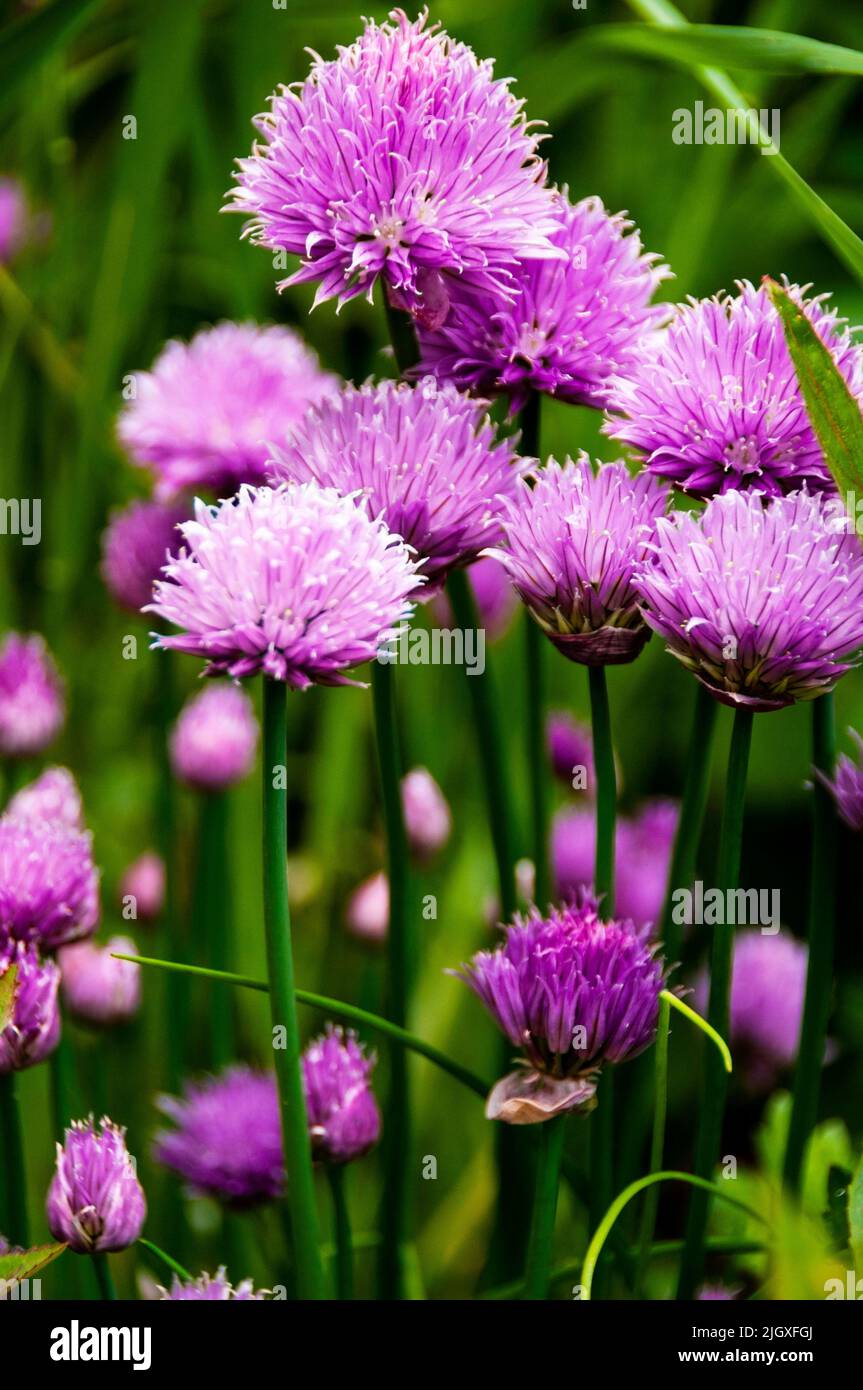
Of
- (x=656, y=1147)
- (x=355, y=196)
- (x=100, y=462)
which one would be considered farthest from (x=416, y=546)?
(x=100, y=462)

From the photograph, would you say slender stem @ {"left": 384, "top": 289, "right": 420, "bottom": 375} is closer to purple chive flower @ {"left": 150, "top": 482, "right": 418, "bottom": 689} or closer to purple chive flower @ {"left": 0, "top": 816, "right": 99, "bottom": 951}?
purple chive flower @ {"left": 150, "top": 482, "right": 418, "bottom": 689}

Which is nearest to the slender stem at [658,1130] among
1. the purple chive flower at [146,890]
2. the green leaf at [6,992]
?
the green leaf at [6,992]

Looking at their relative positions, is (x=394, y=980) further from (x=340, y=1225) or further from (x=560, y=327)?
(x=560, y=327)

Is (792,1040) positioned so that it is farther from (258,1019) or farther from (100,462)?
(100,462)

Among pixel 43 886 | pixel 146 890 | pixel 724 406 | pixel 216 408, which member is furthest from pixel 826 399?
pixel 146 890

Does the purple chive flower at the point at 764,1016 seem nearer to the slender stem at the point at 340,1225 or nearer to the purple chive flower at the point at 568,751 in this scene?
the purple chive flower at the point at 568,751
